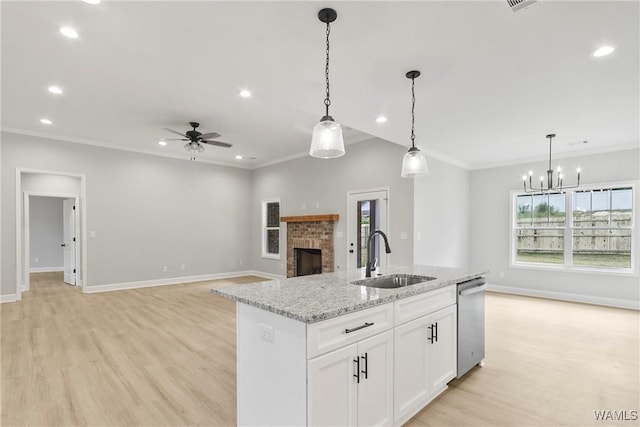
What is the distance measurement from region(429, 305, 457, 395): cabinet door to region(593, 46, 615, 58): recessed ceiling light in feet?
7.56

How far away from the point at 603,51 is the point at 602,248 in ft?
14.8

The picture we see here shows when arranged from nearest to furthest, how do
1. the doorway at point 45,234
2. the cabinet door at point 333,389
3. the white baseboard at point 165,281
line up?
1. the cabinet door at point 333,389
2. the white baseboard at point 165,281
3. the doorway at point 45,234

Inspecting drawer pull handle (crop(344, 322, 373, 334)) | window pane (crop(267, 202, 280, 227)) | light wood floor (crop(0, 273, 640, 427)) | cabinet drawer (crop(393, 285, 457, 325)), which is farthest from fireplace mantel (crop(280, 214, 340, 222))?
drawer pull handle (crop(344, 322, 373, 334))

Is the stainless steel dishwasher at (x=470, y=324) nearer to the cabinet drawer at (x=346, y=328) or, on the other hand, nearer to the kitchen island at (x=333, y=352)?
the kitchen island at (x=333, y=352)

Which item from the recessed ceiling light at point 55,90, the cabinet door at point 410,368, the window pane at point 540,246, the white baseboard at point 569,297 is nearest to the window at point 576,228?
the window pane at point 540,246

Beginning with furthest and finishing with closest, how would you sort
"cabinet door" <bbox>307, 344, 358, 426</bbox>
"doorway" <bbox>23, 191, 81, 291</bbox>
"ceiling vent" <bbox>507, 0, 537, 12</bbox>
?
1. "doorway" <bbox>23, 191, 81, 291</bbox>
2. "ceiling vent" <bbox>507, 0, 537, 12</bbox>
3. "cabinet door" <bbox>307, 344, 358, 426</bbox>

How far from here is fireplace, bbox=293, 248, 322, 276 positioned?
7.12 m

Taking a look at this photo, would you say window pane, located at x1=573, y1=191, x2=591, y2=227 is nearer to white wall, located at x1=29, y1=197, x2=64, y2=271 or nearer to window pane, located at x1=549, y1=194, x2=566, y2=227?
window pane, located at x1=549, y1=194, x2=566, y2=227

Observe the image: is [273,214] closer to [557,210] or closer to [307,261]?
[307,261]

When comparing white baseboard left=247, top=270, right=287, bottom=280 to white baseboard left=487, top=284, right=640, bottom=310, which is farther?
white baseboard left=247, top=270, right=287, bottom=280

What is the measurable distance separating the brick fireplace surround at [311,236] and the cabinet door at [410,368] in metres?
4.23

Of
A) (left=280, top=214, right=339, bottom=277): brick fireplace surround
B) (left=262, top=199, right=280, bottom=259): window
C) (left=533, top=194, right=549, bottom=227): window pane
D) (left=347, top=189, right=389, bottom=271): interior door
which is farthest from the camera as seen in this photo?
(left=262, top=199, right=280, bottom=259): window

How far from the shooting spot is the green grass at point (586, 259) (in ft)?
18.0

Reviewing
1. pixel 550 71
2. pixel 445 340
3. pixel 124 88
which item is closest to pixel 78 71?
pixel 124 88
